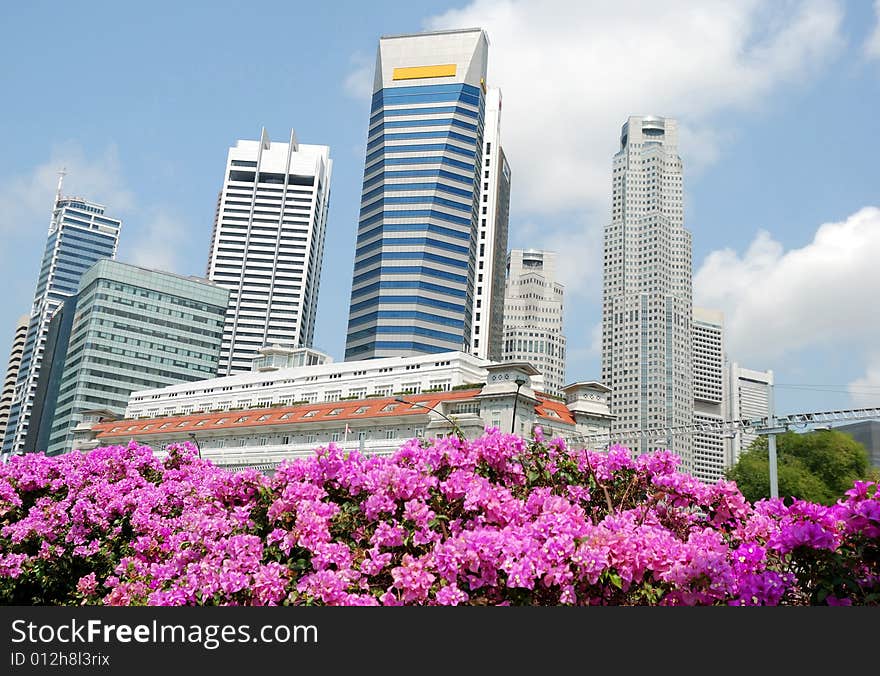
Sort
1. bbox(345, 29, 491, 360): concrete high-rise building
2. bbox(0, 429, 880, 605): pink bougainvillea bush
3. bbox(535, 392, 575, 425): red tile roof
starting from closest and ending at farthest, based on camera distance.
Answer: bbox(0, 429, 880, 605): pink bougainvillea bush < bbox(535, 392, 575, 425): red tile roof < bbox(345, 29, 491, 360): concrete high-rise building

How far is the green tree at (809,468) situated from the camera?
59.1 meters

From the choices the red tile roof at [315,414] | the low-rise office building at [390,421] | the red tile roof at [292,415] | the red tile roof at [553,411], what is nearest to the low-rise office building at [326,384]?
the red tile roof at [292,415]

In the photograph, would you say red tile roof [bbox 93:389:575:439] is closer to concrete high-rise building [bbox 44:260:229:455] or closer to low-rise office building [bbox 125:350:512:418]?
low-rise office building [bbox 125:350:512:418]

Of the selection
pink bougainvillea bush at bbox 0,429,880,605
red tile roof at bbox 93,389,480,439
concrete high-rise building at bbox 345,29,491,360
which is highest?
concrete high-rise building at bbox 345,29,491,360

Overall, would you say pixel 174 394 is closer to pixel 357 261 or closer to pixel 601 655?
pixel 357 261

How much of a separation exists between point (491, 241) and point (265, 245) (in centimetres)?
6767

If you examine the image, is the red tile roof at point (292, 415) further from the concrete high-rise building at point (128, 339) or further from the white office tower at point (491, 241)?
the white office tower at point (491, 241)

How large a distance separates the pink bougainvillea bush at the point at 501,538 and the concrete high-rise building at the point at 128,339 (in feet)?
414

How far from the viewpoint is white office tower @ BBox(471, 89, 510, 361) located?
153 metres

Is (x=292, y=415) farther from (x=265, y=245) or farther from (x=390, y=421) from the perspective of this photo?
(x=265, y=245)

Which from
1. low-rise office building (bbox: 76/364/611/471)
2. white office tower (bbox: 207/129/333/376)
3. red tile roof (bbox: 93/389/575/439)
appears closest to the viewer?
low-rise office building (bbox: 76/364/611/471)

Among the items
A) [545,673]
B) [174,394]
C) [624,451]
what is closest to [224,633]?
[545,673]

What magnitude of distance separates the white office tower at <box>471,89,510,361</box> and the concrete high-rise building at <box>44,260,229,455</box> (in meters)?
50.3

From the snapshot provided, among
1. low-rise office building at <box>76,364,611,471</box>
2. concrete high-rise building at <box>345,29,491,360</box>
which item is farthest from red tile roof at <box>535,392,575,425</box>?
concrete high-rise building at <box>345,29,491,360</box>
